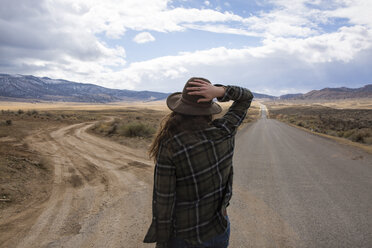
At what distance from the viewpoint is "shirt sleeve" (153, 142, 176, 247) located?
1.60 m

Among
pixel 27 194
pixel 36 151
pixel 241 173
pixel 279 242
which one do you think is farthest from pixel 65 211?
pixel 36 151

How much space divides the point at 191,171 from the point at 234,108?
0.63 metres

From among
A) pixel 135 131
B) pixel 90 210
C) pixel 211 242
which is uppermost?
pixel 211 242

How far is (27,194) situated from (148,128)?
37.3 ft

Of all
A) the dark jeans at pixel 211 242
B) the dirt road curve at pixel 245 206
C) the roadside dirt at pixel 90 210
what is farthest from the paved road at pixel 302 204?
the dark jeans at pixel 211 242

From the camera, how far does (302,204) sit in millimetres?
5281

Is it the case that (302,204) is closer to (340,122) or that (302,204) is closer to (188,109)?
(188,109)

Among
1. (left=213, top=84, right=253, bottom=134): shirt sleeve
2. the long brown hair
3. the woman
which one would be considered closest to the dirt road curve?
the woman

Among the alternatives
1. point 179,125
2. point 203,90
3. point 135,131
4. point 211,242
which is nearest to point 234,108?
point 203,90

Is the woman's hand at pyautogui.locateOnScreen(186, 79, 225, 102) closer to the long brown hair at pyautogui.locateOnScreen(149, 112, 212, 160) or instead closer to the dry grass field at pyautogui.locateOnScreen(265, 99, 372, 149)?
the long brown hair at pyautogui.locateOnScreen(149, 112, 212, 160)

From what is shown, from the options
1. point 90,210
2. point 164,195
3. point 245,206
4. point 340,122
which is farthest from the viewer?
point 340,122

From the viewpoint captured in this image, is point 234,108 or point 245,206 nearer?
point 234,108

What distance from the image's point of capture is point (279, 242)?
3.77 meters

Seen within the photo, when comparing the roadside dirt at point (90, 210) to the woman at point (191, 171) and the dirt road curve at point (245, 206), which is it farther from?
the woman at point (191, 171)
